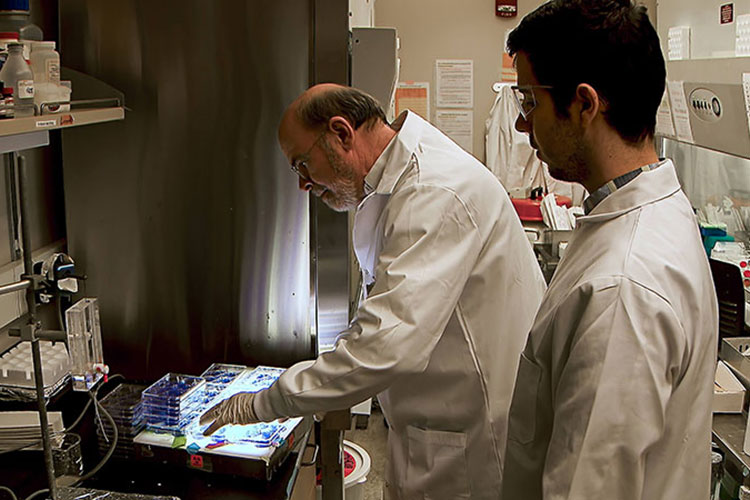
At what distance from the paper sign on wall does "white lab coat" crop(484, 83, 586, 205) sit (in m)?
0.47

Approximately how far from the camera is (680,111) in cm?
338

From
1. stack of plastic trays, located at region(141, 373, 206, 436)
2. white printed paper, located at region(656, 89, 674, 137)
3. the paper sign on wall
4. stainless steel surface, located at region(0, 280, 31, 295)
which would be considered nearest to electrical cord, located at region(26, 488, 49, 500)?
stack of plastic trays, located at region(141, 373, 206, 436)

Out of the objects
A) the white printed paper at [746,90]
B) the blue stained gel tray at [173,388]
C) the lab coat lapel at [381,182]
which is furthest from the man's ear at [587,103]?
the white printed paper at [746,90]

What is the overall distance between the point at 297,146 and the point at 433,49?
3.62m

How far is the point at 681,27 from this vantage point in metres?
3.68

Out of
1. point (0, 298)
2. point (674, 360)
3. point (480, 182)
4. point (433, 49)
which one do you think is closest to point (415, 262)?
point (480, 182)

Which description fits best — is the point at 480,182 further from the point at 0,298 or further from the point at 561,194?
the point at 561,194

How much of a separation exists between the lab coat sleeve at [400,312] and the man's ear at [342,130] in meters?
0.20

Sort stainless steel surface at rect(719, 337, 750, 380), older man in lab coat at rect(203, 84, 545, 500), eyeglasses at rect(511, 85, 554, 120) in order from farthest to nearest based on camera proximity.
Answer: stainless steel surface at rect(719, 337, 750, 380), older man in lab coat at rect(203, 84, 545, 500), eyeglasses at rect(511, 85, 554, 120)

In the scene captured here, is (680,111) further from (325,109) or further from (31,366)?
(31,366)

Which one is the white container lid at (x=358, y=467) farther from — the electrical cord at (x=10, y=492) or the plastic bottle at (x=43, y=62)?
the plastic bottle at (x=43, y=62)

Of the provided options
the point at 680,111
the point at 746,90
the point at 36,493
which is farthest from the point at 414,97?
the point at 36,493

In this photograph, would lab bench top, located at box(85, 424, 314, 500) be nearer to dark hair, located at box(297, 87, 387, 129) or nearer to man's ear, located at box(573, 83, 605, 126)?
dark hair, located at box(297, 87, 387, 129)

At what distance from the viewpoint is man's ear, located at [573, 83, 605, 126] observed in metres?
1.05
